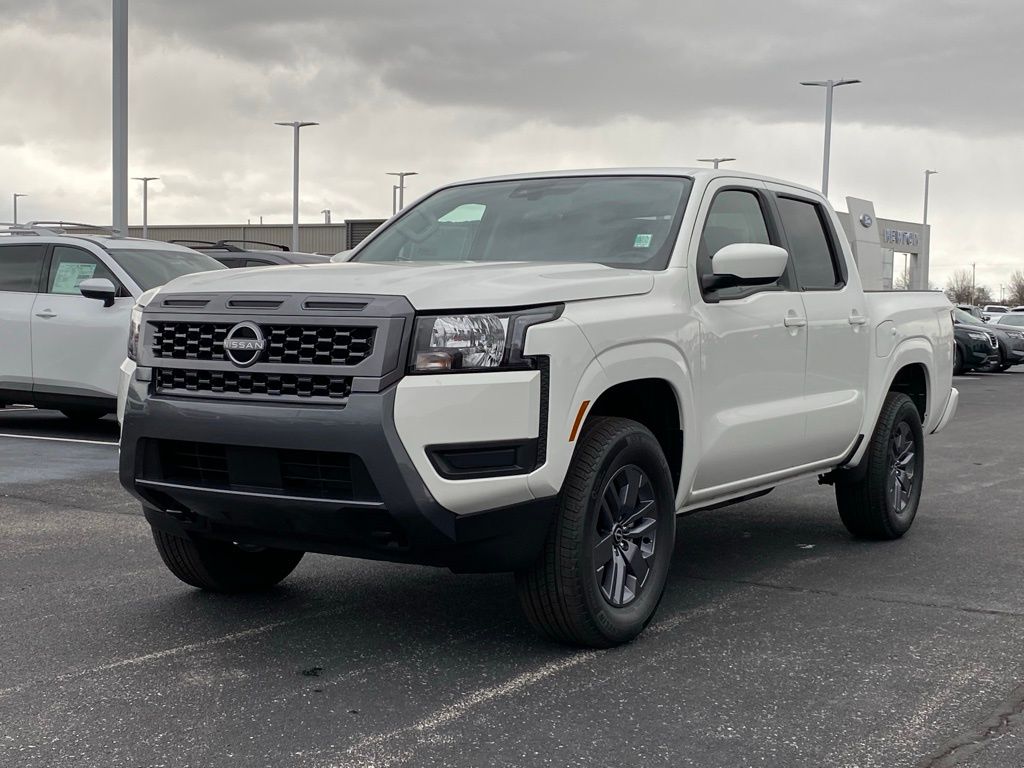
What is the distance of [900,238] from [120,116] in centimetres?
3963

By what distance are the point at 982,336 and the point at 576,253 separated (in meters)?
24.4

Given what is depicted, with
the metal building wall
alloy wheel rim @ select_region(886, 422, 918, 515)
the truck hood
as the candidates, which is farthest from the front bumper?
the metal building wall

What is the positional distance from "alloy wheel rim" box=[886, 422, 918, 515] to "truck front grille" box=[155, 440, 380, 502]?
376cm

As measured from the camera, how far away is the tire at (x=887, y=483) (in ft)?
23.3

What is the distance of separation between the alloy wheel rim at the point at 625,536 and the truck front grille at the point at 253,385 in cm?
105

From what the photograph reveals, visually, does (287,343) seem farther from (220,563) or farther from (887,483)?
(887,483)

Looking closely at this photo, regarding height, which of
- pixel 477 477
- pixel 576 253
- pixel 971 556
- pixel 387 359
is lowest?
pixel 971 556

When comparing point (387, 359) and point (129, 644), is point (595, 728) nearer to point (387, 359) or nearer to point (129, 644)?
point (387, 359)

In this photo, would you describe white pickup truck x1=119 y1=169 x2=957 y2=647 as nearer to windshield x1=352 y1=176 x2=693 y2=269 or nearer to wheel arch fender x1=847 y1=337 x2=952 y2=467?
windshield x1=352 y1=176 x2=693 y2=269

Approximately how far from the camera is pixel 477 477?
4.35 m

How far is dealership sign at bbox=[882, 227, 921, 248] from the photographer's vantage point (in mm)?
49812

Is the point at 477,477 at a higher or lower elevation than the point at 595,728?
higher

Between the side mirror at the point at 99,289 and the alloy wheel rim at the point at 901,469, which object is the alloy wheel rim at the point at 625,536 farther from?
the side mirror at the point at 99,289

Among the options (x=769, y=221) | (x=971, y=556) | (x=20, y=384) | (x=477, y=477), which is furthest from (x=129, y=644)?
(x=20, y=384)
